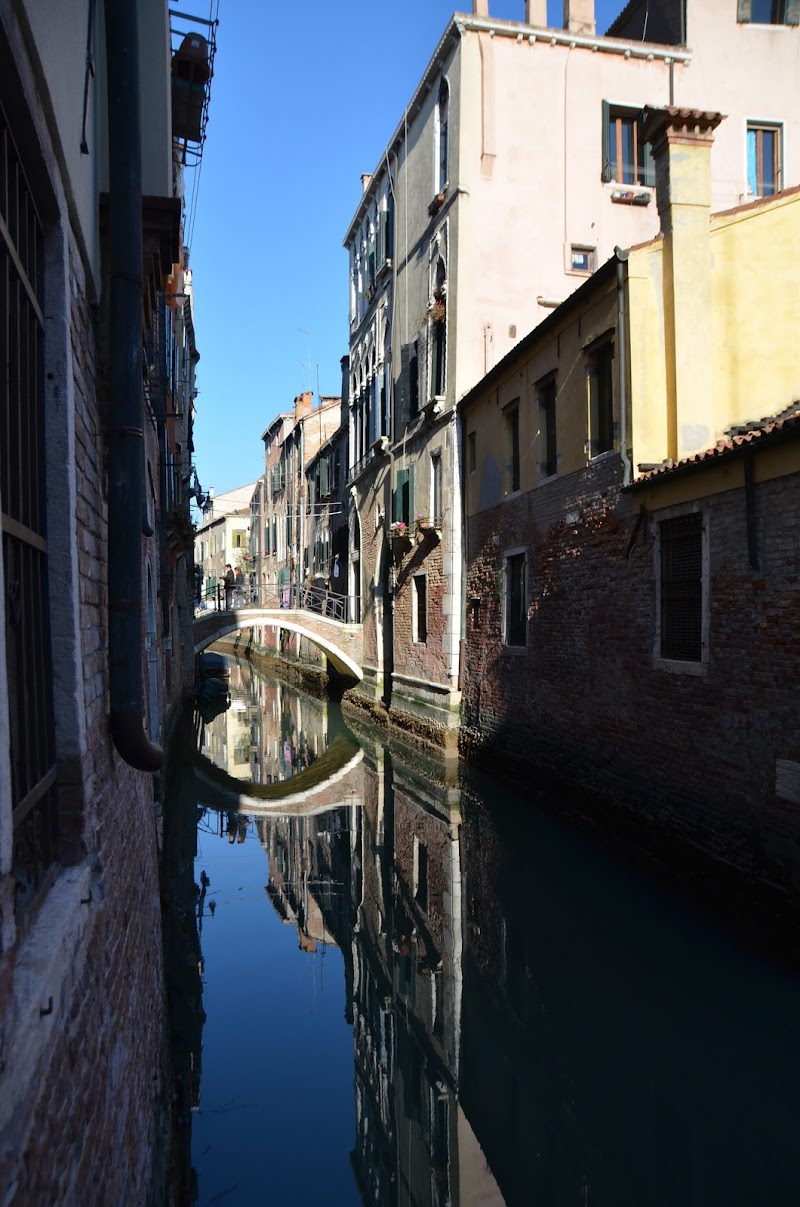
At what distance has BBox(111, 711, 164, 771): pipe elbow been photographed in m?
3.79

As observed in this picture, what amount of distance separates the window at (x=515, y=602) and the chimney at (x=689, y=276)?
4.18 metres

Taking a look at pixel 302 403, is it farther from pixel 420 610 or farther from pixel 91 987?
pixel 91 987

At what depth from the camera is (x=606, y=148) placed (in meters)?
16.8

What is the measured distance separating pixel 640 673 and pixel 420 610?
9.13 meters

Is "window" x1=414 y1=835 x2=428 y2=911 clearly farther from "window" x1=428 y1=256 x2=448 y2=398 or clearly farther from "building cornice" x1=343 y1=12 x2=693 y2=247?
"building cornice" x1=343 y1=12 x2=693 y2=247

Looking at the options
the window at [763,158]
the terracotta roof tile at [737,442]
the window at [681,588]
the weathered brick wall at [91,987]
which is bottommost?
the weathered brick wall at [91,987]

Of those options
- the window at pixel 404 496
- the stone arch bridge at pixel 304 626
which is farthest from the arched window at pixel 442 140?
the stone arch bridge at pixel 304 626

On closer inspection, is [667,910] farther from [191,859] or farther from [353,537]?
[353,537]

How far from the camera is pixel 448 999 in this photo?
22.0ft

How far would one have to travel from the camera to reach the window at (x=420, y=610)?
59.3ft

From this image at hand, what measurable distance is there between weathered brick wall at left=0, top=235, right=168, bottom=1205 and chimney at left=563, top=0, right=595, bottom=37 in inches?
660

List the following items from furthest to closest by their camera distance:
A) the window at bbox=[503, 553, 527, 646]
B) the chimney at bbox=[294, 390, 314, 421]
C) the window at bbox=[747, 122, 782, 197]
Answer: the chimney at bbox=[294, 390, 314, 421] < the window at bbox=[747, 122, 782, 197] < the window at bbox=[503, 553, 527, 646]

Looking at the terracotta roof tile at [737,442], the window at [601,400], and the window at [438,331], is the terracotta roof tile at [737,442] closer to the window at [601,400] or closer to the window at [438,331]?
the window at [601,400]

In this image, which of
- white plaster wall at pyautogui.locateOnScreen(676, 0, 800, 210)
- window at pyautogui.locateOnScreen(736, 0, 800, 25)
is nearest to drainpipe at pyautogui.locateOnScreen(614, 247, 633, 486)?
white plaster wall at pyautogui.locateOnScreen(676, 0, 800, 210)
